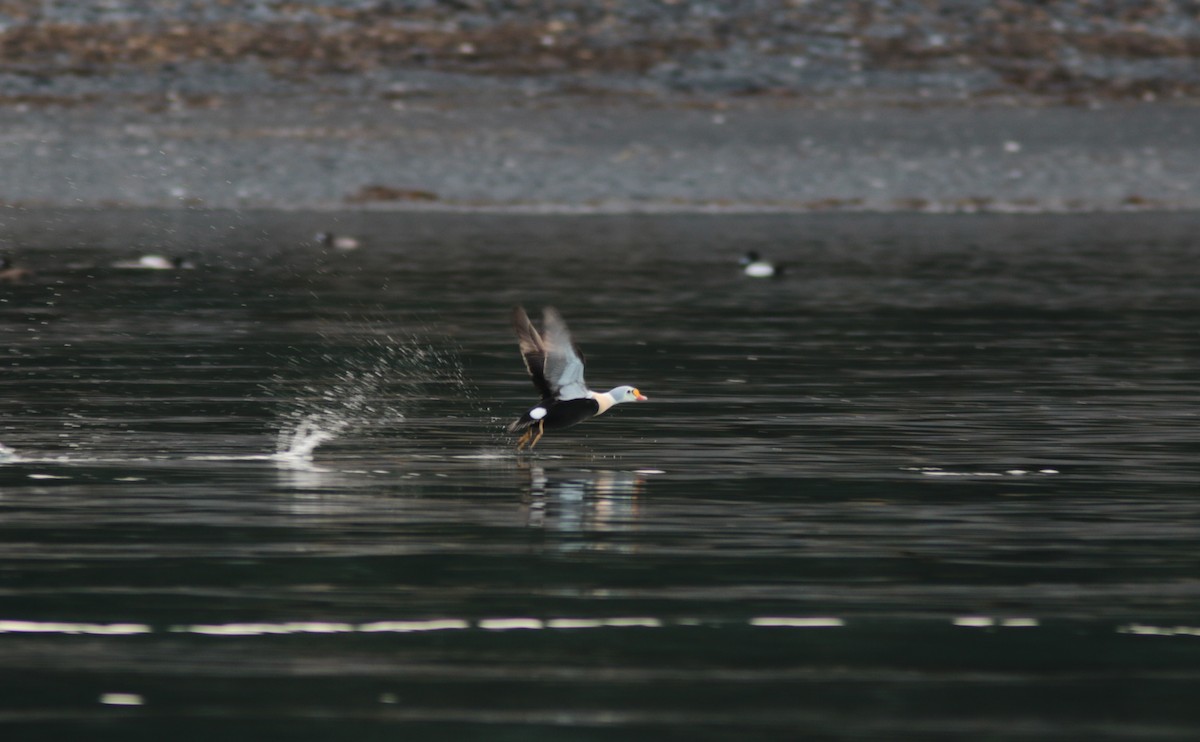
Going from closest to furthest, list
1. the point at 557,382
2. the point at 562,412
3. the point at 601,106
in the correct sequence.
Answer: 1. the point at 562,412
2. the point at 557,382
3. the point at 601,106

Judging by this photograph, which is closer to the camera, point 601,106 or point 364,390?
point 364,390

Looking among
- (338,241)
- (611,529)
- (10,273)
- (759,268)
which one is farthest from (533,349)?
(338,241)

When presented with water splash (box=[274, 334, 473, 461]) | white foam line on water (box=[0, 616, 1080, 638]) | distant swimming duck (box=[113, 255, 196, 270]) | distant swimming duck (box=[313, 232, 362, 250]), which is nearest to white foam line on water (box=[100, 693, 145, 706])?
white foam line on water (box=[0, 616, 1080, 638])

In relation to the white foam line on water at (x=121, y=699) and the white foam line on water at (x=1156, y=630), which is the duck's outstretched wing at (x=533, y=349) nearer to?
the white foam line on water at (x=1156, y=630)

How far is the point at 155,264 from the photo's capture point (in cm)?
3584

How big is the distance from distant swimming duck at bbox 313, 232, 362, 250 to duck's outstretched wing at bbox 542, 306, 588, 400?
24158 millimetres

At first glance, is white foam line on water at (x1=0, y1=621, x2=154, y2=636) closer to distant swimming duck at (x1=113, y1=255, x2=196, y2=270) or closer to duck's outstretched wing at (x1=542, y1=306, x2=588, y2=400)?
duck's outstretched wing at (x1=542, y1=306, x2=588, y2=400)

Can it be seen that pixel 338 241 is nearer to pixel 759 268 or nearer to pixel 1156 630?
pixel 759 268

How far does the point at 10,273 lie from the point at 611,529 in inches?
904

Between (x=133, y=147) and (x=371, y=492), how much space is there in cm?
3550

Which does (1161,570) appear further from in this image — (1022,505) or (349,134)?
(349,134)

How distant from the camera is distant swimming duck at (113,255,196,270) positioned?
35656 mm

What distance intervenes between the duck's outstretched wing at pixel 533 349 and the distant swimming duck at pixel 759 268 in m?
18.3

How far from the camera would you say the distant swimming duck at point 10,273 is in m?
32.8
